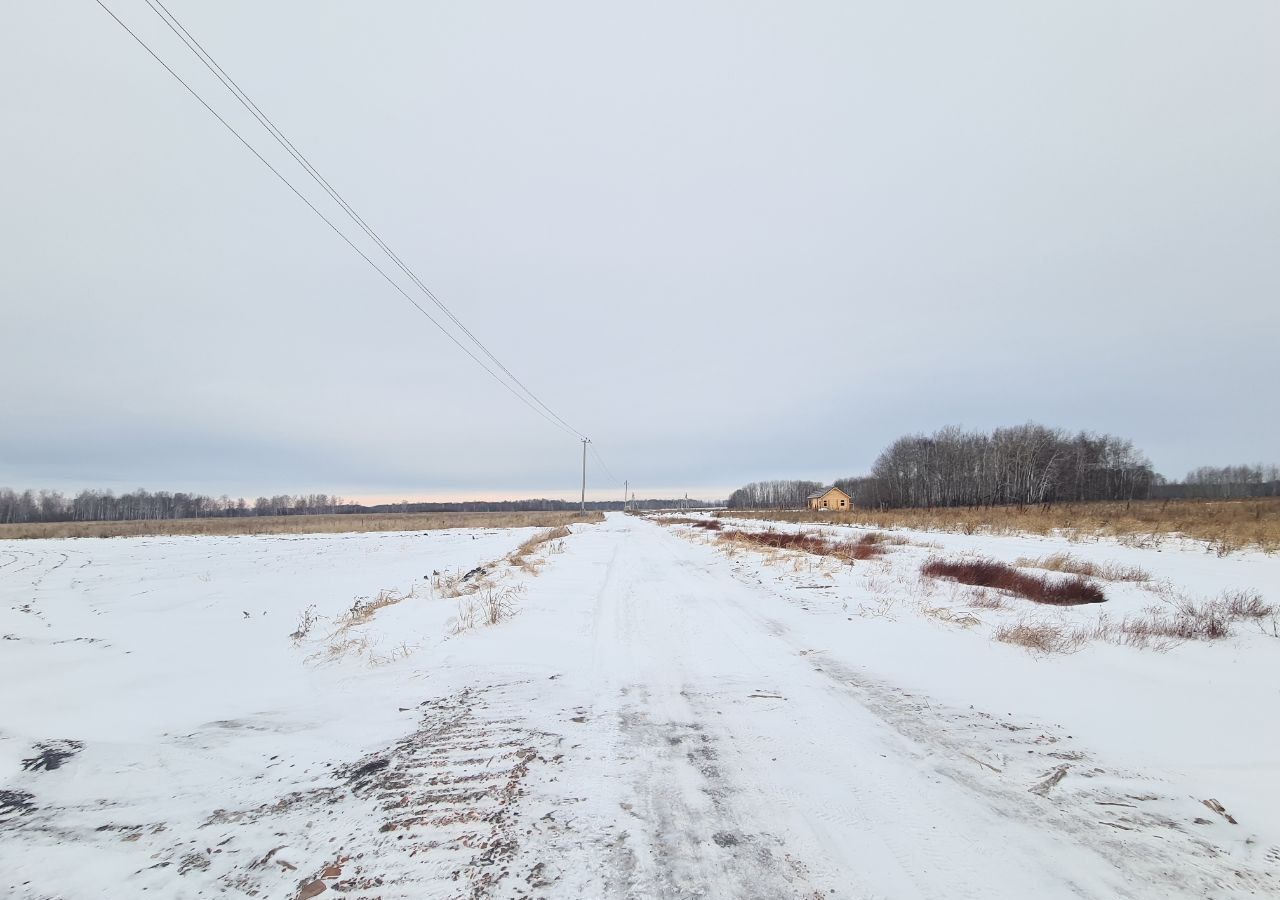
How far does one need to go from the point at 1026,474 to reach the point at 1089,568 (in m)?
64.1

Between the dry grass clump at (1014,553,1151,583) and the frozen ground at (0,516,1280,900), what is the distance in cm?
404

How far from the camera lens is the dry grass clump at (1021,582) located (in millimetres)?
9391

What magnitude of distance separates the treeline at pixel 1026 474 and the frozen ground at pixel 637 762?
64.4 metres

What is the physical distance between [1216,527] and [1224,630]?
1913 centimetres

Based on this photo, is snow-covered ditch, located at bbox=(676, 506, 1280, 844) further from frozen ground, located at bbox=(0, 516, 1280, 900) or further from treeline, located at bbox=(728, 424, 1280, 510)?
treeline, located at bbox=(728, 424, 1280, 510)

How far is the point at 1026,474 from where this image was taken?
64.2 metres

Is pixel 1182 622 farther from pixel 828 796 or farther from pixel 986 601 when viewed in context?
pixel 828 796

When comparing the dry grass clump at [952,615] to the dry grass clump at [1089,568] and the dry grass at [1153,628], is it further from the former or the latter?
the dry grass clump at [1089,568]

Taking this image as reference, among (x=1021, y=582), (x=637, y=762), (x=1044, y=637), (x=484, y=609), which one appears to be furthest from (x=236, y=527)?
(x=1044, y=637)

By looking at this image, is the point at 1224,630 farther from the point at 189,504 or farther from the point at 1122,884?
the point at 189,504

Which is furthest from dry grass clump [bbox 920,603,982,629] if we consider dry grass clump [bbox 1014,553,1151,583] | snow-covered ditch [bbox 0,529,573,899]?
snow-covered ditch [bbox 0,529,573,899]

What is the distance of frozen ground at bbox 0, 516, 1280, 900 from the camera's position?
2498 millimetres

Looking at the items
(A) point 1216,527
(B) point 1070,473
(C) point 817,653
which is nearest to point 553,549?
(C) point 817,653

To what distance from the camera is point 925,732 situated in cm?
410
